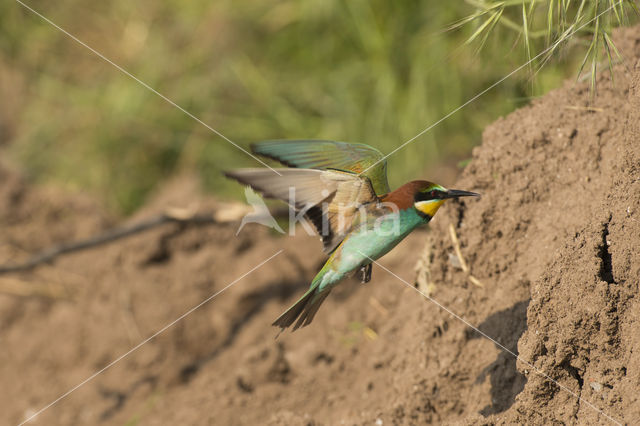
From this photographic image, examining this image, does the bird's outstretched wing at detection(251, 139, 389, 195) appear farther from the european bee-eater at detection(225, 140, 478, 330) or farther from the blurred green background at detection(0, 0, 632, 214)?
the blurred green background at detection(0, 0, 632, 214)

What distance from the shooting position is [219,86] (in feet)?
18.1

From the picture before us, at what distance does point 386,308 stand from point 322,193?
3.75 feet

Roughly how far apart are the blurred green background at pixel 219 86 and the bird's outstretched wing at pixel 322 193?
2.04 metres

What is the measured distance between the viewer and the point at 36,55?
6391mm

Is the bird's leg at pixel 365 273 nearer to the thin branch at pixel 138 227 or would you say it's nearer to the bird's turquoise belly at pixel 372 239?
the bird's turquoise belly at pixel 372 239

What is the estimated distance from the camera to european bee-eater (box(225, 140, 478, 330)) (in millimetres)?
2289

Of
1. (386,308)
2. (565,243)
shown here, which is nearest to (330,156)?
(565,243)

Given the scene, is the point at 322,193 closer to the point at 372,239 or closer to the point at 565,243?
the point at 372,239

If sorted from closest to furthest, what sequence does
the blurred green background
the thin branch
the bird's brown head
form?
the bird's brown head < the thin branch < the blurred green background

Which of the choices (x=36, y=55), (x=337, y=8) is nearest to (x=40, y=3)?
(x=36, y=55)

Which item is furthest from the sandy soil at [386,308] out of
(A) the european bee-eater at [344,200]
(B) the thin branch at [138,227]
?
(A) the european bee-eater at [344,200]

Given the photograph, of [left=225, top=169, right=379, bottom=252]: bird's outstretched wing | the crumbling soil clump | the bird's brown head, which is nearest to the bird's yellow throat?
the bird's brown head

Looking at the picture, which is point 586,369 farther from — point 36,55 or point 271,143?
point 36,55

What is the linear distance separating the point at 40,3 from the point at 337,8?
10.1ft
